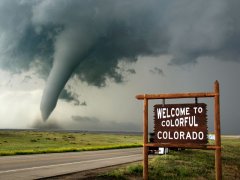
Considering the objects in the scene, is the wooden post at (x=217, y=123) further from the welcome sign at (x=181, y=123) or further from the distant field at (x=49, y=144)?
the distant field at (x=49, y=144)

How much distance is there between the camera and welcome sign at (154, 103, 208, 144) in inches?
451

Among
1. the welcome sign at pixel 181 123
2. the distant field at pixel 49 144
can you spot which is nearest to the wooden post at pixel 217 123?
the welcome sign at pixel 181 123

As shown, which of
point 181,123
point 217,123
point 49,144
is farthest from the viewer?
point 49,144

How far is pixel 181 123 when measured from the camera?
461 inches

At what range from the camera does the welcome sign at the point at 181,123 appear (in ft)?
37.6

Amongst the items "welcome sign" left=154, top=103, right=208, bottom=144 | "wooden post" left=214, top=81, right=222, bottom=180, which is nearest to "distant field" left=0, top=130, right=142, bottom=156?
"welcome sign" left=154, top=103, right=208, bottom=144

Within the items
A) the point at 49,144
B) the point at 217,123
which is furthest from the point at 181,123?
the point at 49,144

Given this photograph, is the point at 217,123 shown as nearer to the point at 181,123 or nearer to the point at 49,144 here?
the point at 181,123

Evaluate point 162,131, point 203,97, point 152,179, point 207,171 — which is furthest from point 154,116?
point 207,171

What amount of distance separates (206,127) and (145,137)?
2205 millimetres

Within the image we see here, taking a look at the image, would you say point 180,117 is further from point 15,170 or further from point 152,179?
point 15,170

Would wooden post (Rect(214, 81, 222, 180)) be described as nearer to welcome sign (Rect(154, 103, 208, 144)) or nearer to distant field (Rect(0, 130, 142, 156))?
welcome sign (Rect(154, 103, 208, 144))

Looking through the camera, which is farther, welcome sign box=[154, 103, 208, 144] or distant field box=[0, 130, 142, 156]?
distant field box=[0, 130, 142, 156]

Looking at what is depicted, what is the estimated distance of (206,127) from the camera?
1139cm
